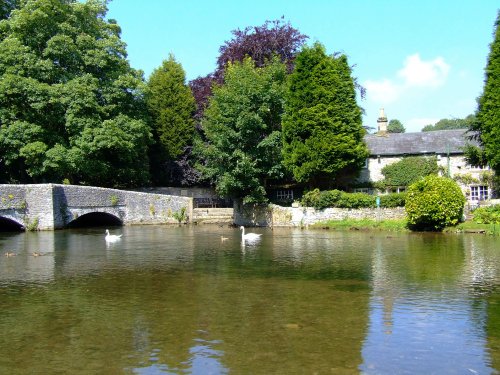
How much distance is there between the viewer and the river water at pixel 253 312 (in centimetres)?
873

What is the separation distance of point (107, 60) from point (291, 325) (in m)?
37.1

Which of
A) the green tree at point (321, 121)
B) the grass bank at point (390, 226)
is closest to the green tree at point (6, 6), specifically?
the green tree at point (321, 121)

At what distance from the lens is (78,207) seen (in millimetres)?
37281

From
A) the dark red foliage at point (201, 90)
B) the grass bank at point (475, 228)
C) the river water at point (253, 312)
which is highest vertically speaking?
the dark red foliage at point (201, 90)

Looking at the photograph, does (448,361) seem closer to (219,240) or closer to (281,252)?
(281,252)

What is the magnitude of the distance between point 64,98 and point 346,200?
2178cm

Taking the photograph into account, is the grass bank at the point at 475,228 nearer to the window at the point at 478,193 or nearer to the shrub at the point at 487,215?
the shrub at the point at 487,215

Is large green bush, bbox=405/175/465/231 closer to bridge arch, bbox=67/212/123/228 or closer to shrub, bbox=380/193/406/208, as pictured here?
shrub, bbox=380/193/406/208

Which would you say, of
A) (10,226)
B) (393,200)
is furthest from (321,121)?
(10,226)

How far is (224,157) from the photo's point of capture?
127 feet

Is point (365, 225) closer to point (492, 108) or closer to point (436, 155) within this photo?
point (492, 108)

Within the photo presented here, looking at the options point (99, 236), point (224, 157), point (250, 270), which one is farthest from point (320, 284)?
point (224, 157)

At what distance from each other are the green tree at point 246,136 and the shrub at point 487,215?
1429 centimetres

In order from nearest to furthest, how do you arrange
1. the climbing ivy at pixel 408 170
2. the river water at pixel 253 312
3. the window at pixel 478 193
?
the river water at pixel 253 312
the window at pixel 478 193
the climbing ivy at pixel 408 170
